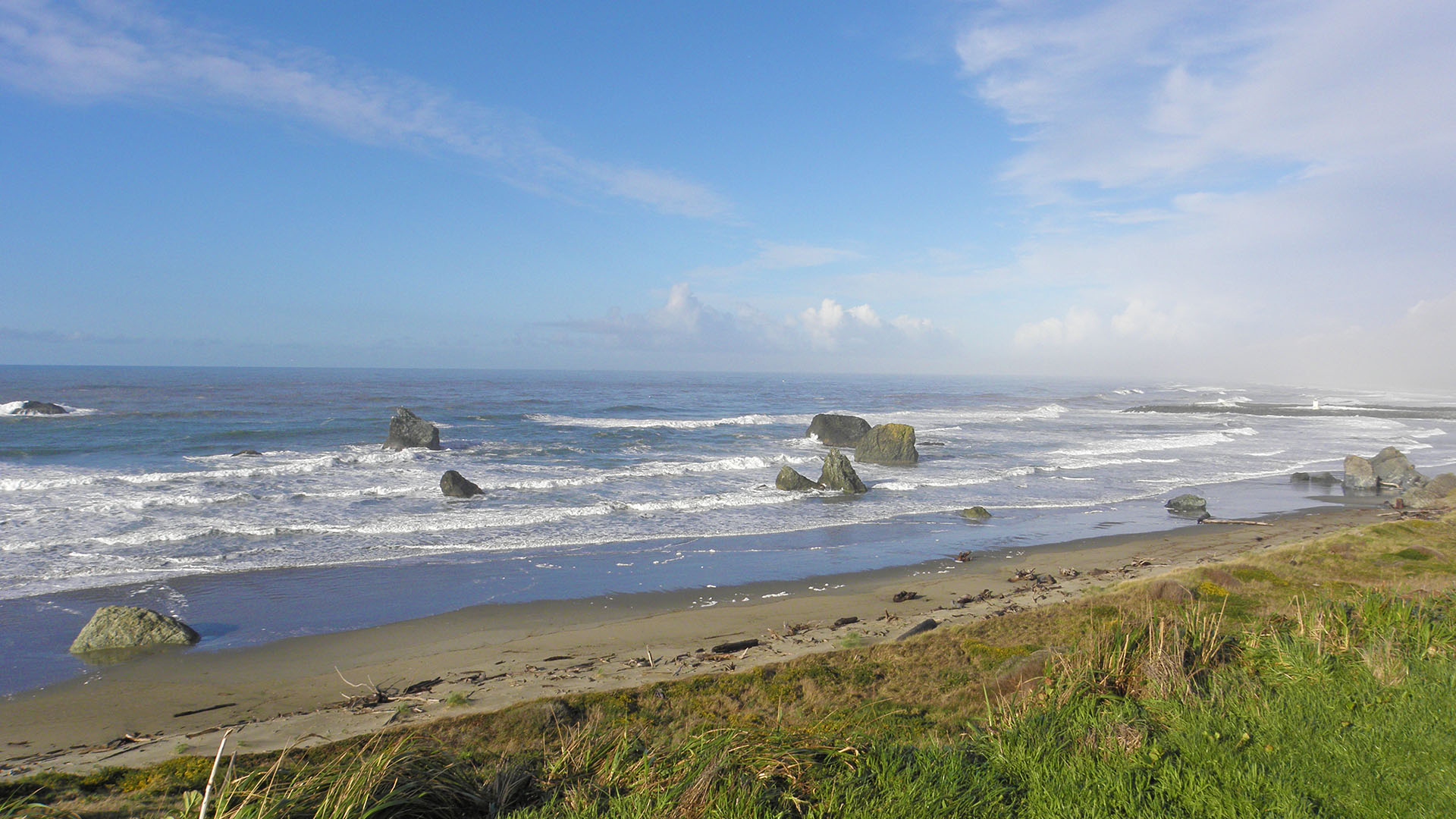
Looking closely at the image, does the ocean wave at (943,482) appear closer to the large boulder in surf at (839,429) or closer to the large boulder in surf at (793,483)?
the large boulder in surf at (793,483)

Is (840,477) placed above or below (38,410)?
below

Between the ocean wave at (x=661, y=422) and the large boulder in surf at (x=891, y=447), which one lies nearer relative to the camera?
the large boulder in surf at (x=891, y=447)

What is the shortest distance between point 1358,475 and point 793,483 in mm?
20250

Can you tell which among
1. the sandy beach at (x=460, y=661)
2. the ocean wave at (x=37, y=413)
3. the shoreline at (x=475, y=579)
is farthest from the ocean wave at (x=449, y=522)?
the ocean wave at (x=37, y=413)

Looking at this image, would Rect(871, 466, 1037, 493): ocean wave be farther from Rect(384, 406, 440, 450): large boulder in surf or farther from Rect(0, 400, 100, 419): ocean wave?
Rect(0, 400, 100, 419): ocean wave

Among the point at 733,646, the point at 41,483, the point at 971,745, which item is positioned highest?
the point at 971,745

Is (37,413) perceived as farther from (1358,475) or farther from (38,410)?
(1358,475)

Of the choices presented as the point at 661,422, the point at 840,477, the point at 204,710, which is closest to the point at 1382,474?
the point at 840,477

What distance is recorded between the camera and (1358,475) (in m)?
25.2

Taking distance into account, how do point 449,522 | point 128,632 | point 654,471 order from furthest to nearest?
point 654,471
point 449,522
point 128,632

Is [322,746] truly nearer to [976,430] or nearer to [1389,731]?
[1389,731]

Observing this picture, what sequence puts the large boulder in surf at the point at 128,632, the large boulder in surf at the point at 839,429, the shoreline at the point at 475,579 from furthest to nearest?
1. the large boulder in surf at the point at 839,429
2. the shoreline at the point at 475,579
3. the large boulder in surf at the point at 128,632

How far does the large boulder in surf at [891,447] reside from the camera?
100ft

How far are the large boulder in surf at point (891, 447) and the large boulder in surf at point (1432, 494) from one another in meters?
15.7
